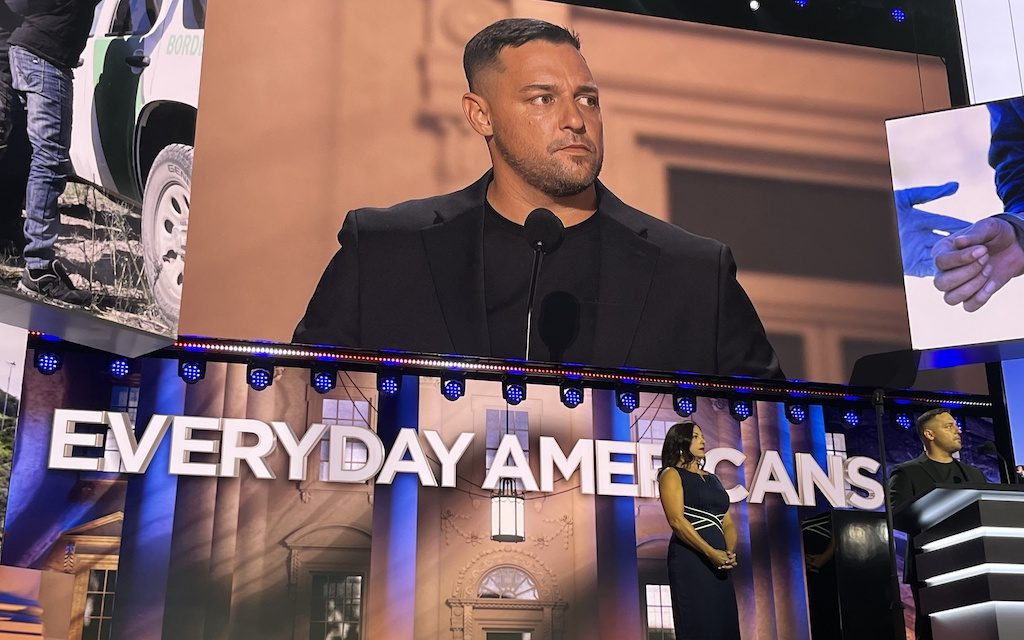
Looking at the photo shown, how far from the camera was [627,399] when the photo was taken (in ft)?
24.2

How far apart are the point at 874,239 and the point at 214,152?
472 centimetres

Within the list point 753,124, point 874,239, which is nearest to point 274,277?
point 753,124

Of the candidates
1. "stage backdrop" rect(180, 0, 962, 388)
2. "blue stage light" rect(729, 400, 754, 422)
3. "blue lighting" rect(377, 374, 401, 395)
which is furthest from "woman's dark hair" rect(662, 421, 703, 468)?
"stage backdrop" rect(180, 0, 962, 388)

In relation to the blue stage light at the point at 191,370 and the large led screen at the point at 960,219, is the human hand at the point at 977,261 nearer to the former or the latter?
the large led screen at the point at 960,219

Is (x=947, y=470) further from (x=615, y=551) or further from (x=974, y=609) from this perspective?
(x=615, y=551)

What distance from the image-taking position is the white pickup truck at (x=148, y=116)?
5.46 m

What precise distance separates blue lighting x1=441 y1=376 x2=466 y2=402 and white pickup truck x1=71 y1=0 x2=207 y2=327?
1.93 metres

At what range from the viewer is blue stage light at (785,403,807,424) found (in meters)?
7.72

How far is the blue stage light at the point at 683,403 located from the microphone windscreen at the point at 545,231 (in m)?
1.64

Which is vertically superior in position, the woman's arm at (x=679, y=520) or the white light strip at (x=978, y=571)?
the woman's arm at (x=679, y=520)

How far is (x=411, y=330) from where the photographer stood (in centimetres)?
705

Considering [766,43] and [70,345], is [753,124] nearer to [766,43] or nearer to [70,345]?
[766,43]

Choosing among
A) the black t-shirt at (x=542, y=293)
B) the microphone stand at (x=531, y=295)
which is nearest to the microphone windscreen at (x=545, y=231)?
the microphone stand at (x=531, y=295)

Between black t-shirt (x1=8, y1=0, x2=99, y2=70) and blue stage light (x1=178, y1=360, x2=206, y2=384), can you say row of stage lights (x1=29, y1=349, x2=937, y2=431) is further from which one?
black t-shirt (x1=8, y1=0, x2=99, y2=70)
